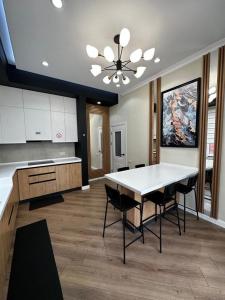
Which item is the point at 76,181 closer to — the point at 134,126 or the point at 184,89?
the point at 134,126

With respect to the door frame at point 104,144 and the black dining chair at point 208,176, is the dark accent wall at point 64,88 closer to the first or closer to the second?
the door frame at point 104,144

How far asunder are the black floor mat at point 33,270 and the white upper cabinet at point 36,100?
279 cm

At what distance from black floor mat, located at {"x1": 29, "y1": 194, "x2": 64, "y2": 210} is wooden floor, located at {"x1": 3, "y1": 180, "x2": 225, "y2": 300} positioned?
0.54 m

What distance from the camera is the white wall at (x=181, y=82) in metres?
2.54

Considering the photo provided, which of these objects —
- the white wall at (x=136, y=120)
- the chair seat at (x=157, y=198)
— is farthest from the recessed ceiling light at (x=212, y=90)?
the chair seat at (x=157, y=198)

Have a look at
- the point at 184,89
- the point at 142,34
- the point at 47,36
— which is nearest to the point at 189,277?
the point at 184,89

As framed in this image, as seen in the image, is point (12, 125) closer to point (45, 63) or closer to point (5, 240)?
point (45, 63)

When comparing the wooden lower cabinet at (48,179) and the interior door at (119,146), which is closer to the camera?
the wooden lower cabinet at (48,179)

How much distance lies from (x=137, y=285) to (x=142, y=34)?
3198mm

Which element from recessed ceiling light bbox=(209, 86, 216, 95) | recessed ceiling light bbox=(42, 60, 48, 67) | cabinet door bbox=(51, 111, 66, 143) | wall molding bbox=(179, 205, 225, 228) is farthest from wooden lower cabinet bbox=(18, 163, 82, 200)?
recessed ceiling light bbox=(209, 86, 216, 95)

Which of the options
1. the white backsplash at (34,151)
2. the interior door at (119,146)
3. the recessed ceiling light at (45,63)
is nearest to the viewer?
the recessed ceiling light at (45,63)

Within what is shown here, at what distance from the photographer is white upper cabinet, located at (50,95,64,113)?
3619 mm

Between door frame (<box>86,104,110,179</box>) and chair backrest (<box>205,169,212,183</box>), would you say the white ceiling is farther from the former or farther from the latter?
door frame (<box>86,104,110,179</box>)

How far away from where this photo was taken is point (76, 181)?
3.92 meters
